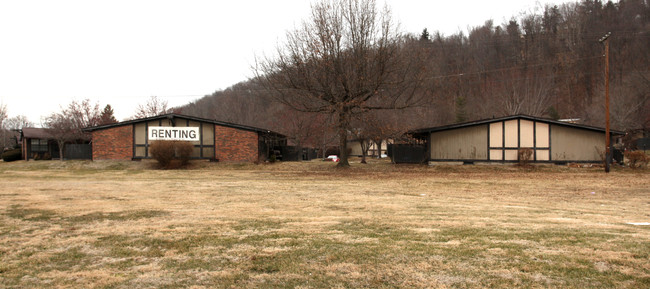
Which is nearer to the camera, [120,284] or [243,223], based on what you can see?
[120,284]

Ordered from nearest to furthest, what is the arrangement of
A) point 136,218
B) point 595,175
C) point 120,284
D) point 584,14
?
1. point 120,284
2. point 136,218
3. point 595,175
4. point 584,14

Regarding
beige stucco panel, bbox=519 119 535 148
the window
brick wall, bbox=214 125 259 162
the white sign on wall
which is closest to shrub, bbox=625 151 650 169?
beige stucco panel, bbox=519 119 535 148

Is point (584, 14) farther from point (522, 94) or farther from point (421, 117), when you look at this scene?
point (421, 117)

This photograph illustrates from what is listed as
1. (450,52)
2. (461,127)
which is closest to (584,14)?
(450,52)

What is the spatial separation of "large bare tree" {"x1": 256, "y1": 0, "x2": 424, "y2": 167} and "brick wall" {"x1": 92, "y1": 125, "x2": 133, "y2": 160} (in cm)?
1279

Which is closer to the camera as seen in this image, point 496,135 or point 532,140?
point 532,140

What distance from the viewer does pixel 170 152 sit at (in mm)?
26859

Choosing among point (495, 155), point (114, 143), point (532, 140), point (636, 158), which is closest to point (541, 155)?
point (532, 140)

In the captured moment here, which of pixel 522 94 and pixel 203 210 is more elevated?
pixel 522 94

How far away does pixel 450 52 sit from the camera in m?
73.5

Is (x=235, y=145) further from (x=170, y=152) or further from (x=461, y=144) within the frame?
(x=461, y=144)

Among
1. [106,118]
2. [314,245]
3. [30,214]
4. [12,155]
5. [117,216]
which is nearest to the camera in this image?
[314,245]

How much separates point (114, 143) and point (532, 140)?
96.1 feet

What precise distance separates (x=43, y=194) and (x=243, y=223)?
26.7 ft
